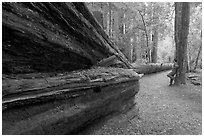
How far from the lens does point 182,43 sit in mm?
11773

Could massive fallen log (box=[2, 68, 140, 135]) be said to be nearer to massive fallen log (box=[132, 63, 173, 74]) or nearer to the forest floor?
the forest floor

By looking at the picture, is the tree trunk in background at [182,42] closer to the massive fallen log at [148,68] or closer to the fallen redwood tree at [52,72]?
the massive fallen log at [148,68]

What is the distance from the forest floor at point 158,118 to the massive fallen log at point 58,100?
411mm

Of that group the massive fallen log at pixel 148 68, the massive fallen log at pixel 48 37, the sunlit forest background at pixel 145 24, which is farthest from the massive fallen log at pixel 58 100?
the sunlit forest background at pixel 145 24

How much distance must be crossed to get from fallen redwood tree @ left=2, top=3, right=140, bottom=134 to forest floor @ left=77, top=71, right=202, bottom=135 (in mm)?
442

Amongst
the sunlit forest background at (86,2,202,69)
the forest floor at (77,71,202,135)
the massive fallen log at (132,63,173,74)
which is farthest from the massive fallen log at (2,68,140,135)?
the sunlit forest background at (86,2,202,69)

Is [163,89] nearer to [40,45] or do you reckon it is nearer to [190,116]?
[190,116]

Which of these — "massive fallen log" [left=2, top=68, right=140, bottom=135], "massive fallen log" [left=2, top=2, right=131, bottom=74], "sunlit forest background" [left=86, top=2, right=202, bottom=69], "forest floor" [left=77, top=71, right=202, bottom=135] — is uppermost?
"sunlit forest background" [left=86, top=2, right=202, bottom=69]

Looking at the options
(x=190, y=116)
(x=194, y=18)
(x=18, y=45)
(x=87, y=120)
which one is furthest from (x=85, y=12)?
(x=194, y=18)

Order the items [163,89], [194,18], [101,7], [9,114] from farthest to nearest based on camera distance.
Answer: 1. [194,18]
2. [101,7]
3. [163,89]
4. [9,114]

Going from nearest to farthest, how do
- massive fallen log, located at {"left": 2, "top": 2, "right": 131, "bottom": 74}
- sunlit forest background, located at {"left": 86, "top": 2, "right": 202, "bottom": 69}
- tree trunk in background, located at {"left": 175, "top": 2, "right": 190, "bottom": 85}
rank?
massive fallen log, located at {"left": 2, "top": 2, "right": 131, "bottom": 74}
tree trunk in background, located at {"left": 175, "top": 2, "right": 190, "bottom": 85}
sunlit forest background, located at {"left": 86, "top": 2, "right": 202, "bottom": 69}

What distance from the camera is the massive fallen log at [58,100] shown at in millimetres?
3273

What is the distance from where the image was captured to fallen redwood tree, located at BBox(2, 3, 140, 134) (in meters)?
3.35

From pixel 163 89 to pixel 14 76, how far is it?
10.0 meters
